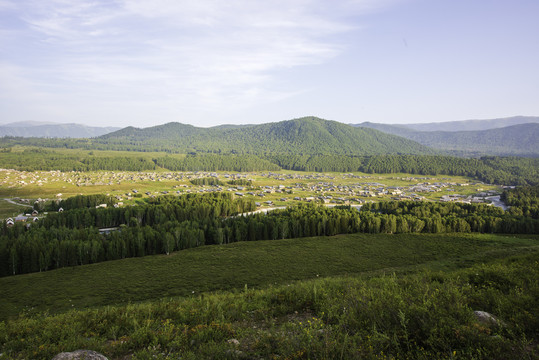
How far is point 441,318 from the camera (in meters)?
8.39

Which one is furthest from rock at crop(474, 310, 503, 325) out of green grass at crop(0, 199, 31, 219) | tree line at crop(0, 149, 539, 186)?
tree line at crop(0, 149, 539, 186)

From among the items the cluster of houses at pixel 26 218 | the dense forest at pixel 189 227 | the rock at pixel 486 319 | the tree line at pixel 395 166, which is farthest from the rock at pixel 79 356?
the tree line at pixel 395 166

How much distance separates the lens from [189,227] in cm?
4841

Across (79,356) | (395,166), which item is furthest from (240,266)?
(395,166)

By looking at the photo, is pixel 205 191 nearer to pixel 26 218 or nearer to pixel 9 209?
pixel 26 218

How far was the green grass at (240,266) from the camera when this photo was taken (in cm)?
2817

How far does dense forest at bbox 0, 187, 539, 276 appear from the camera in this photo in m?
37.8

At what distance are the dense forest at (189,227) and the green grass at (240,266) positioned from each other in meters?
2.71

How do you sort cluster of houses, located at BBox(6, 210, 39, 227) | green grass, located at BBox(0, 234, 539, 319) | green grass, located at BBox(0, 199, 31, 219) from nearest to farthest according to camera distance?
1. green grass, located at BBox(0, 234, 539, 319)
2. cluster of houses, located at BBox(6, 210, 39, 227)
3. green grass, located at BBox(0, 199, 31, 219)

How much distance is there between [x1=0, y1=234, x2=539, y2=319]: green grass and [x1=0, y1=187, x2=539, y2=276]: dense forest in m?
2.71

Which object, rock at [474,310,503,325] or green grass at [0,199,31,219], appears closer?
rock at [474,310,503,325]

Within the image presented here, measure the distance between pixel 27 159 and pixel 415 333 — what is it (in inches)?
8607

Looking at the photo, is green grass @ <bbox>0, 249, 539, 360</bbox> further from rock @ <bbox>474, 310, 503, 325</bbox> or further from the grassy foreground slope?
rock @ <bbox>474, 310, 503, 325</bbox>

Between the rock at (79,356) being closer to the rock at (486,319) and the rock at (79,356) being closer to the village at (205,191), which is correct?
the rock at (486,319)
